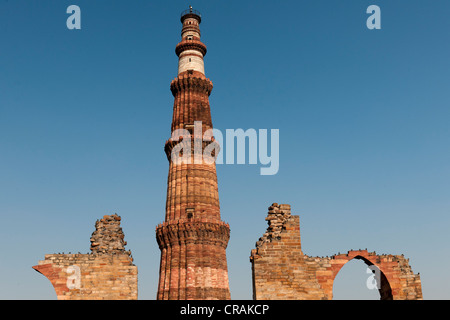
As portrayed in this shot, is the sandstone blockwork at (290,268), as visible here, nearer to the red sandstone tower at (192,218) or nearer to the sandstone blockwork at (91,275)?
the sandstone blockwork at (91,275)

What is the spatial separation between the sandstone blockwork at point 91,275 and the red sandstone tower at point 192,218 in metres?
9.32

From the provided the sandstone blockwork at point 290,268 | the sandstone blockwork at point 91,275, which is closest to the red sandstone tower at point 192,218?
the sandstone blockwork at point 91,275

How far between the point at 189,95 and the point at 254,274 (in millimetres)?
16952

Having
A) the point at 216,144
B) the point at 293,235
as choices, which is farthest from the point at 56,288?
the point at 216,144

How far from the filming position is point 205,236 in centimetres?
2656

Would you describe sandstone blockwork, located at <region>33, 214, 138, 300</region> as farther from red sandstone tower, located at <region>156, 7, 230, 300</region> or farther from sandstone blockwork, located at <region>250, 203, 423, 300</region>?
red sandstone tower, located at <region>156, 7, 230, 300</region>

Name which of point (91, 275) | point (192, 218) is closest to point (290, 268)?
point (91, 275)

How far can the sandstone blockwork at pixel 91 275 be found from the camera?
1575cm

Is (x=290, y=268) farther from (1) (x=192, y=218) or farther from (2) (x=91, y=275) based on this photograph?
(1) (x=192, y=218)

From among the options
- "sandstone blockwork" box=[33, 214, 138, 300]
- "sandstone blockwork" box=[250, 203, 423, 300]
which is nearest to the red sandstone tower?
"sandstone blockwork" box=[33, 214, 138, 300]

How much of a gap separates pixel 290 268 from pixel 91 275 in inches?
271

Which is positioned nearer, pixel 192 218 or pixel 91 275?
pixel 91 275

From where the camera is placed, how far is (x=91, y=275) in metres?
15.9
